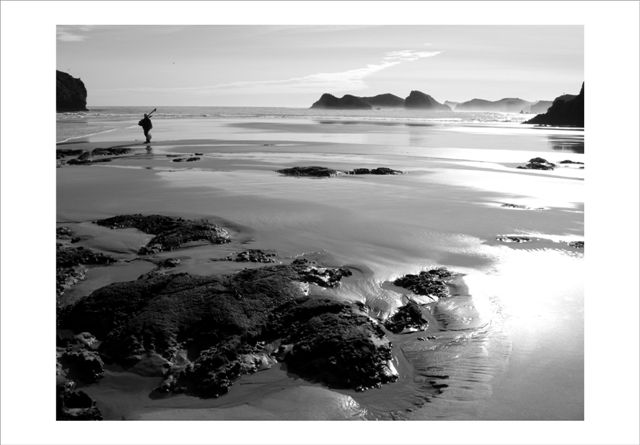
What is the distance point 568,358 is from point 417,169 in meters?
10.1

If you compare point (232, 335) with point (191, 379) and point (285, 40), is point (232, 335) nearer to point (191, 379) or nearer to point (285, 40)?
point (191, 379)

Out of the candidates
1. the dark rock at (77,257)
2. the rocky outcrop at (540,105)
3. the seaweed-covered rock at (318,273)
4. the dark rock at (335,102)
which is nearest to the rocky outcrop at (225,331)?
the seaweed-covered rock at (318,273)

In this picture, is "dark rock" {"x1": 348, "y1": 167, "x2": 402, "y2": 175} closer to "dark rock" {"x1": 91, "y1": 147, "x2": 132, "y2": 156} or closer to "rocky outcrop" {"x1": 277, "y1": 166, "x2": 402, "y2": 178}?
"rocky outcrop" {"x1": 277, "y1": 166, "x2": 402, "y2": 178}

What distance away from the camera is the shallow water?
4031mm

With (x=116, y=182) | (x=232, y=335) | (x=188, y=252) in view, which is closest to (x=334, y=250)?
(x=188, y=252)

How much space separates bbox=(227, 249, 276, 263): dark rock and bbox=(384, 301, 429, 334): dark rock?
193 cm

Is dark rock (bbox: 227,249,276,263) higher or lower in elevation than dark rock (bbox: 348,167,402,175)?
lower

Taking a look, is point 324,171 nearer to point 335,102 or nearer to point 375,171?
point 375,171

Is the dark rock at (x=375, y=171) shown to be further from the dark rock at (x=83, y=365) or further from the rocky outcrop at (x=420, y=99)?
the dark rock at (x=83, y=365)

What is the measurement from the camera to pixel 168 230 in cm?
759

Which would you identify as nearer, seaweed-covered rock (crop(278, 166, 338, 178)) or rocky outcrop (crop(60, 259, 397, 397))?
rocky outcrop (crop(60, 259, 397, 397))

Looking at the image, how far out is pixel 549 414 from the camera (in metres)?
4.04

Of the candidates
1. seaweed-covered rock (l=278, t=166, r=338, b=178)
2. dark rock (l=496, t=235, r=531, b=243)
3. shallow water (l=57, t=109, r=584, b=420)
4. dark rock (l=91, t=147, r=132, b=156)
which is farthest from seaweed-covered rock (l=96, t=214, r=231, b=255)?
dark rock (l=91, t=147, r=132, b=156)

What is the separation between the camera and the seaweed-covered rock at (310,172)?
43.0 feet
